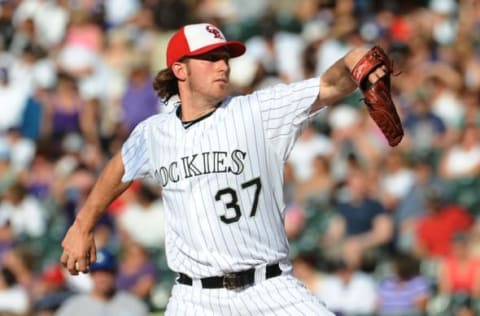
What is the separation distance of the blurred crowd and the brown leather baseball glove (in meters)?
4.07

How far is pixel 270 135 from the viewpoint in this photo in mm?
5801

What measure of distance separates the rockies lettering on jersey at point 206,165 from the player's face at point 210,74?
12.8 inches

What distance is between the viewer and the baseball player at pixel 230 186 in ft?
18.7

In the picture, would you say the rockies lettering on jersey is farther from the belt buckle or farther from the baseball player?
the belt buckle

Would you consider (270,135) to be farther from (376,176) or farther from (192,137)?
(376,176)

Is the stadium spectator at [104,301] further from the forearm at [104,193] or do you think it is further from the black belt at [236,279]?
the black belt at [236,279]

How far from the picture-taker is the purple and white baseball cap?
5.97 m

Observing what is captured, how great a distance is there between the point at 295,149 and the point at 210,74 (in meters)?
6.11

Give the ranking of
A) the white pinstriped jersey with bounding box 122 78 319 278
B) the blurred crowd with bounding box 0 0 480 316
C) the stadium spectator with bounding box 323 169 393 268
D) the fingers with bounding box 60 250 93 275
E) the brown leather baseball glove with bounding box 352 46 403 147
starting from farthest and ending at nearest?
the stadium spectator with bounding box 323 169 393 268 → the blurred crowd with bounding box 0 0 480 316 → the fingers with bounding box 60 250 93 275 → the white pinstriped jersey with bounding box 122 78 319 278 → the brown leather baseball glove with bounding box 352 46 403 147

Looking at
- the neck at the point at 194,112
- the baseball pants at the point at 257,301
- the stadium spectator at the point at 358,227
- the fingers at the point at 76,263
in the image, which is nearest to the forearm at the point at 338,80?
the neck at the point at 194,112

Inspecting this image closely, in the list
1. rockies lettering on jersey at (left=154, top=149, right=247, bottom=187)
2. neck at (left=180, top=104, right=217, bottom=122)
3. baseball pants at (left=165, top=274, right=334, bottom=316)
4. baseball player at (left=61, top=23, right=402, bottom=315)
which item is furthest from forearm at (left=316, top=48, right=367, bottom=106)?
baseball pants at (left=165, top=274, right=334, bottom=316)

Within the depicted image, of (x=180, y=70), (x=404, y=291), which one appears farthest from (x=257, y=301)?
(x=404, y=291)

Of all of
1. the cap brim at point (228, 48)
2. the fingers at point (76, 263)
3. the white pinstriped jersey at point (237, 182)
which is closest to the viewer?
the white pinstriped jersey at point (237, 182)

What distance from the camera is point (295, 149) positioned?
12070mm
